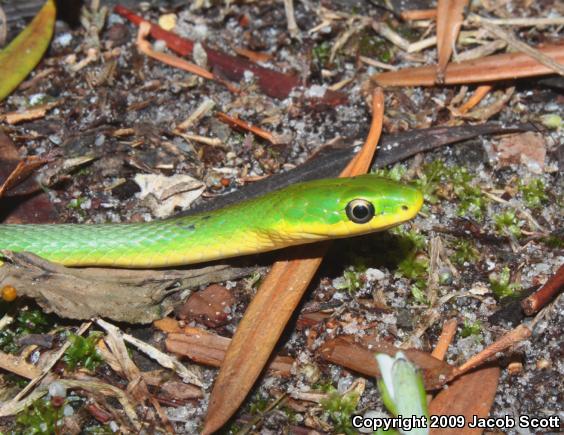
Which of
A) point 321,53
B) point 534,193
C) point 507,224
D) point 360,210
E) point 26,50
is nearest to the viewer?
point 360,210

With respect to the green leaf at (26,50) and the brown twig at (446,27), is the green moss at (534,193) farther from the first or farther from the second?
the green leaf at (26,50)

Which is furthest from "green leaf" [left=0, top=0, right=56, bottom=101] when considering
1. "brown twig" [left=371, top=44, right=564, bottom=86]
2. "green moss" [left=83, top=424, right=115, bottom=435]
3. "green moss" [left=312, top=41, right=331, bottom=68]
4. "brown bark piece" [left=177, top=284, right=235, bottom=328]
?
"green moss" [left=83, top=424, right=115, bottom=435]

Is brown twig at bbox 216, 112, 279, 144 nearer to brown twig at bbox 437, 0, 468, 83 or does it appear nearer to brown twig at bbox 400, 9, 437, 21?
brown twig at bbox 437, 0, 468, 83

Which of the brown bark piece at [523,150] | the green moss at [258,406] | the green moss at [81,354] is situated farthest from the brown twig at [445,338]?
the green moss at [81,354]

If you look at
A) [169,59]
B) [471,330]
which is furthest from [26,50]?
[471,330]

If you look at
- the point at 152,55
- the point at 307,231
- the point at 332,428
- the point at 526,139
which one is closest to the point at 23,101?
the point at 152,55

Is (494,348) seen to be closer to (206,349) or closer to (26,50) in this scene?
(206,349)

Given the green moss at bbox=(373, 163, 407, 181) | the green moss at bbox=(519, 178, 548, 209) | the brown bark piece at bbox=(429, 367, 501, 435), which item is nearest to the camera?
the brown bark piece at bbox=(429, 367, 501, 435)
